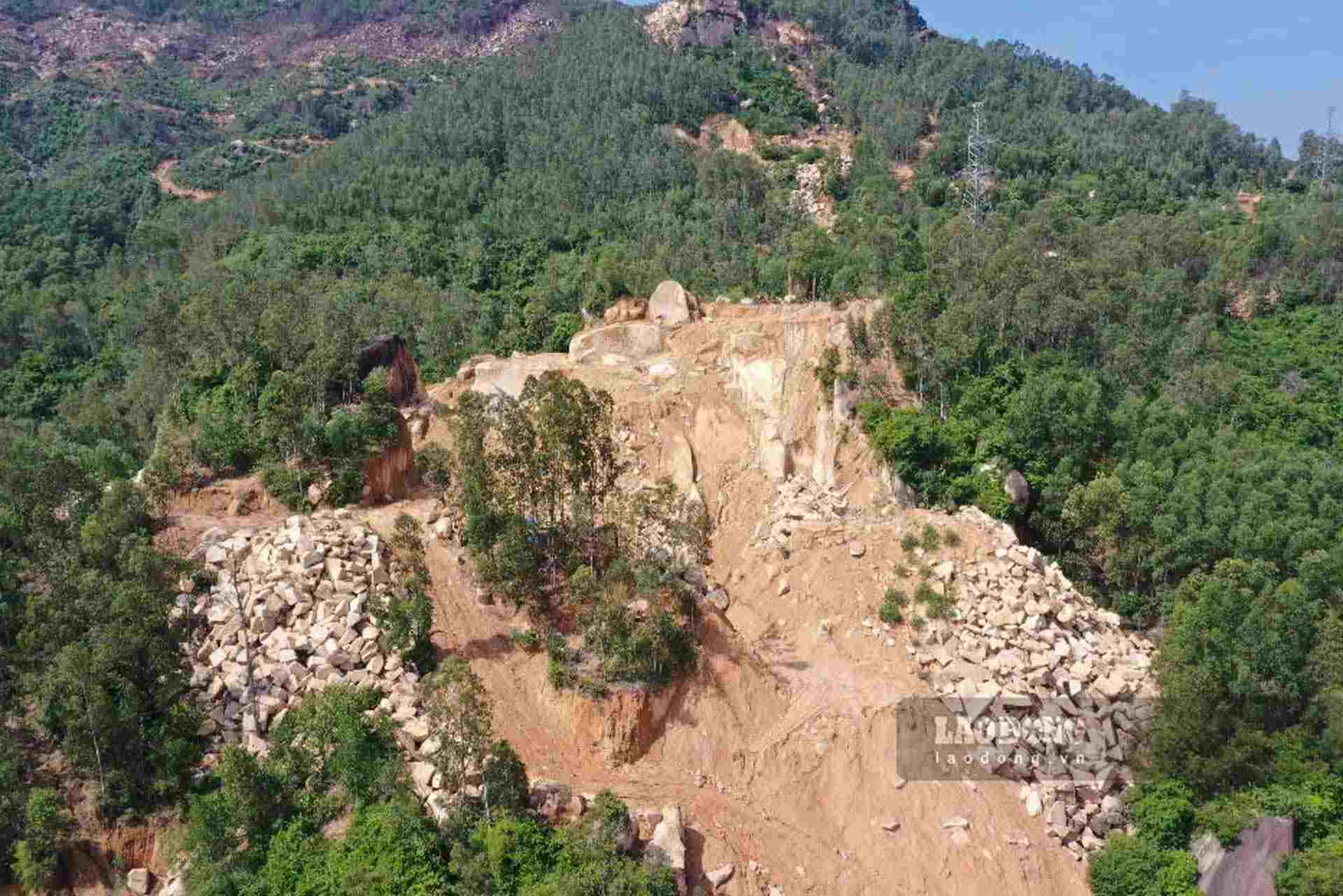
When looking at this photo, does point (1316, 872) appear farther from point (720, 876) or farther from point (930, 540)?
point (720, 876)

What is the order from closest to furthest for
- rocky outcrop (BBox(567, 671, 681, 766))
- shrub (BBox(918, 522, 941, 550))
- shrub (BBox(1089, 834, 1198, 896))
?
1. shrub (BBox(1089, 834, 1198, 896))
2. rocky outcrop (BBox(567, 671, 681, 766))
3. shrub (BBox(918, 522, 941, 550))

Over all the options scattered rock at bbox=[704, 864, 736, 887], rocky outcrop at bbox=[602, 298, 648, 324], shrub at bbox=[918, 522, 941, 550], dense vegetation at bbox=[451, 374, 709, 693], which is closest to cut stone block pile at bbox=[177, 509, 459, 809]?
dense vegetation at bbox=[451, 374, 709, 693]

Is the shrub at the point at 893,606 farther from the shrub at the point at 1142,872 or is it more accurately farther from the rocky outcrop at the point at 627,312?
the rocky outcrop at the point at 627,312

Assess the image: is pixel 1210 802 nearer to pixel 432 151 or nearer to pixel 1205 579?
pixel 1205 579

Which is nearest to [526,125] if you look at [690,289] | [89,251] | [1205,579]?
[89,251]

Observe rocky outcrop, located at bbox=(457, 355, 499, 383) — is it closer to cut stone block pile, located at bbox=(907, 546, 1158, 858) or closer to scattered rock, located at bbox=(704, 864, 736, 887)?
cut stone block pile, located at bbox=(907, 546, 1158, 858)

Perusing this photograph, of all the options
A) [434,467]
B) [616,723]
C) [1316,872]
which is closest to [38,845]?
[616,723]
